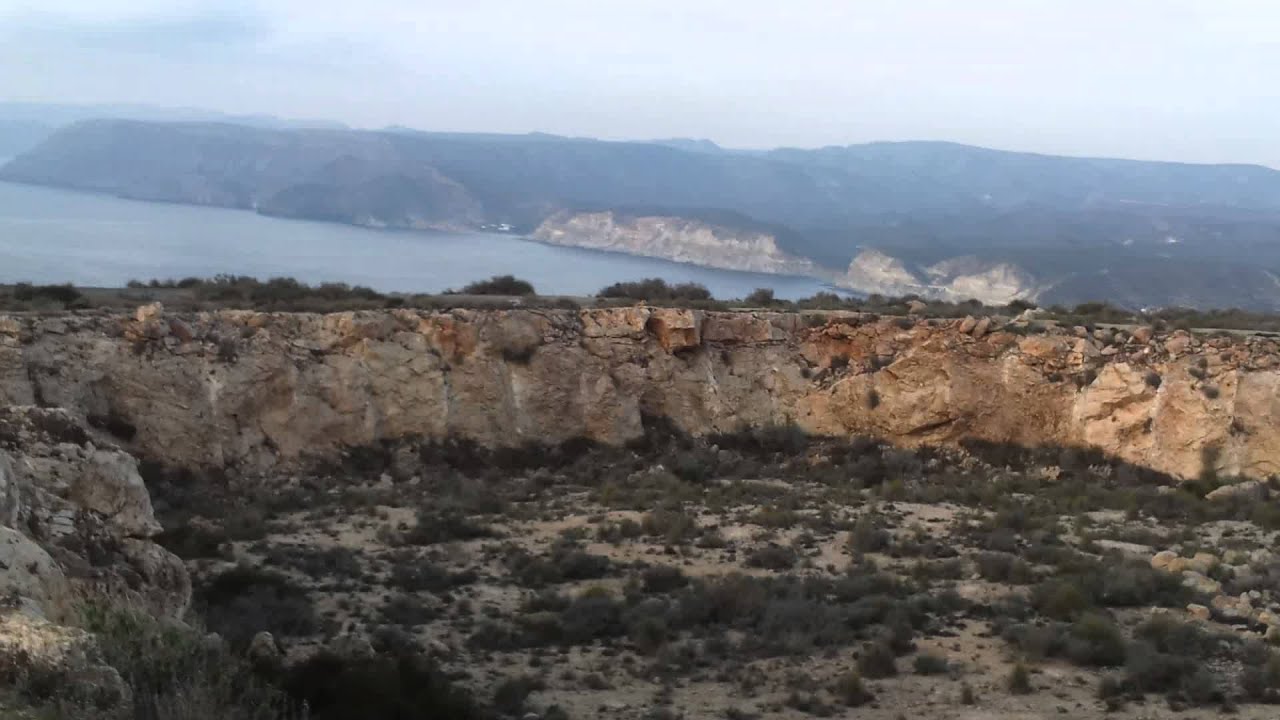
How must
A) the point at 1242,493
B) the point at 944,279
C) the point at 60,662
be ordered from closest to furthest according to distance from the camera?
the point at 60,662 → the point at 1242,493 → the point at 944,279

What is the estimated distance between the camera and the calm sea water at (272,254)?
6450 centimetres

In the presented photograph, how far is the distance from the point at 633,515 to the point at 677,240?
97.9m

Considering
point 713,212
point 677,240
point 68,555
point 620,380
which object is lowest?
point 620,380

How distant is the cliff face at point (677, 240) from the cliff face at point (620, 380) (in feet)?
263

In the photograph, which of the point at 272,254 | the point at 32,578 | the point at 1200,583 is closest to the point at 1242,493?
the point at 1200,583

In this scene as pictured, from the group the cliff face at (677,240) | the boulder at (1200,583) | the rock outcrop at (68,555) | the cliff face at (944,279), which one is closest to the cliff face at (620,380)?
the boulder at (1200,583)

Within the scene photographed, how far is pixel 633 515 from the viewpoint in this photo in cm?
1719

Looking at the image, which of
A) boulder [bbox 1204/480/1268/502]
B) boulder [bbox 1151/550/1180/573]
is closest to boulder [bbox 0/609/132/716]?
boulder [bbox 1151/550/1180/573]

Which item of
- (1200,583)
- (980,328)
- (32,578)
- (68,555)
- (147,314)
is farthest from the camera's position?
(980,328)

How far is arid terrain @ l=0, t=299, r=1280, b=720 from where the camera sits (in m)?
7.82

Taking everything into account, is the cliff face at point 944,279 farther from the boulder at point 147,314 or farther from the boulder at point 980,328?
the boulder at point 147,314

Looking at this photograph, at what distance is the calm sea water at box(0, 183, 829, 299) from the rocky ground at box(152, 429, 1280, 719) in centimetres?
4103

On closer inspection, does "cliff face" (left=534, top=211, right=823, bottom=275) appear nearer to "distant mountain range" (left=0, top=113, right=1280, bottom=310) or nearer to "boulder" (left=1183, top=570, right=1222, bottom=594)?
"distant mountain range" (left=0, top=113, right=1280, bottom=310)

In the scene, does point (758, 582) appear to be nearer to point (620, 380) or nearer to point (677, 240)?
point (620, 380)
